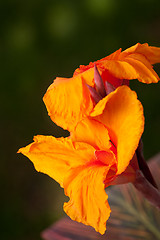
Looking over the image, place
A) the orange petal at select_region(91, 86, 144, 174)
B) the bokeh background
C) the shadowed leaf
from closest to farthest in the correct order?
the orange petal at select_region(91, 86, 144, 174) → the shadowed leaf → the bokeh background

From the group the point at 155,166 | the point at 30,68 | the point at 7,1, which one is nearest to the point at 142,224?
the point at 155,166

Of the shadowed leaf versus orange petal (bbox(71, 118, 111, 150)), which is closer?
orange petal (bbox(71, 118, 111, 150))

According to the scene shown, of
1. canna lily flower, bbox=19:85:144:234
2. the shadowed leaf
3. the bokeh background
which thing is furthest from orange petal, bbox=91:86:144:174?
the bokeh background

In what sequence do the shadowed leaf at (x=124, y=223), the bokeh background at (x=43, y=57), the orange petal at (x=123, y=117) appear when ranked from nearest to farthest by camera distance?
the orange petal at (x=123, y=117), the shadowed leaf at (x=124, y=223), the bokeh background at (x=43, y=57)

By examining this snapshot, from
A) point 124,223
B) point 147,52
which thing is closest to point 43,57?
point 124,223

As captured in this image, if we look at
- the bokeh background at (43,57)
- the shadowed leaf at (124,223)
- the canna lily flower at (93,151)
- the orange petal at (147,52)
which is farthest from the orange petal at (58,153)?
the bokeh background at (43,57)

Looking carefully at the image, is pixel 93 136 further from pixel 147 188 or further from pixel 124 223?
pixel 124 223

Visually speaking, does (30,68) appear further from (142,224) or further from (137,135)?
(137,135)

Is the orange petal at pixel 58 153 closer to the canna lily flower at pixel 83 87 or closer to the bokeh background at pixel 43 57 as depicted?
the canna lily flower at pixel 83 87

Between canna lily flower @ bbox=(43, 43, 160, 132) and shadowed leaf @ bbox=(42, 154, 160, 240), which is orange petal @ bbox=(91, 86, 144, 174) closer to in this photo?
canna lily flower @ bbox=(43, 43, 160, 132)
